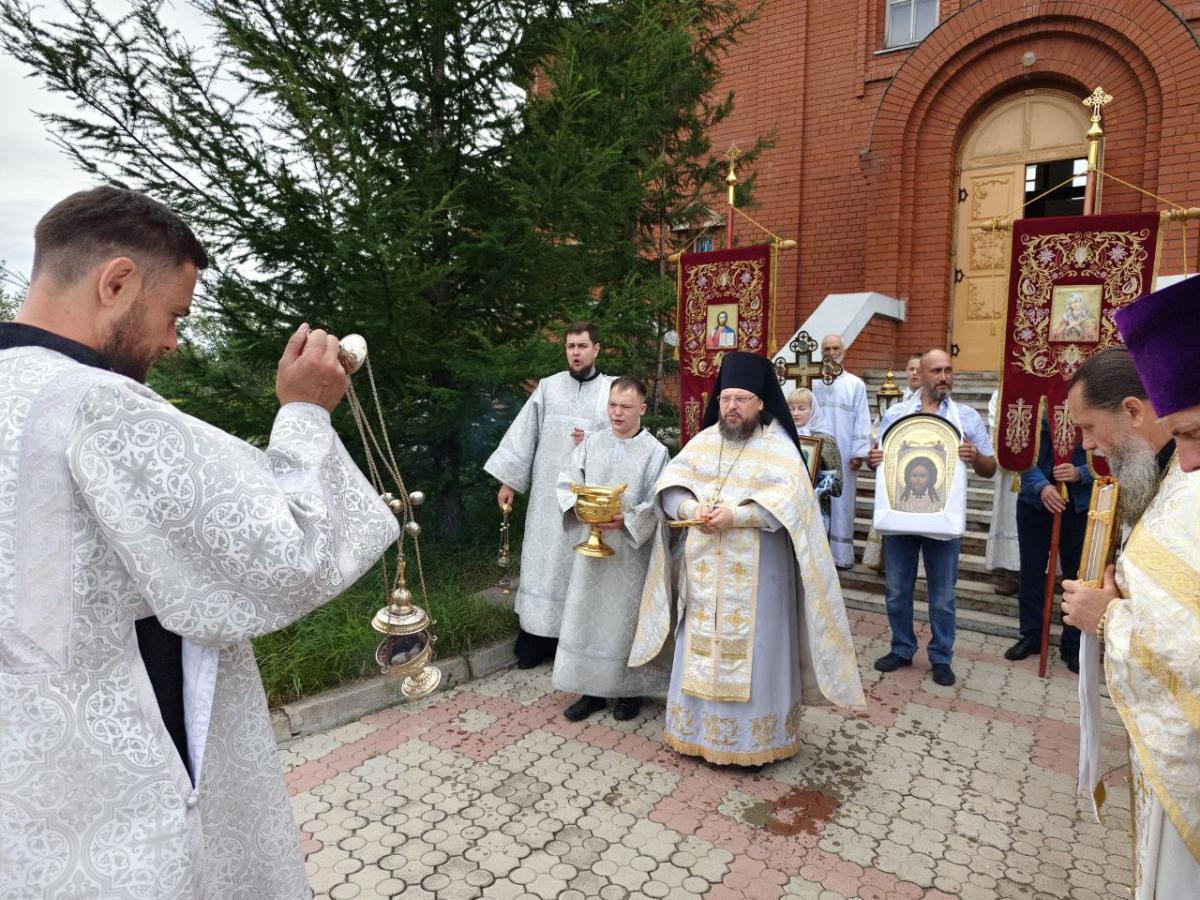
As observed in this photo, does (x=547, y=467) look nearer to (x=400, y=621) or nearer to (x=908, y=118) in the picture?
(x=400, y=621)

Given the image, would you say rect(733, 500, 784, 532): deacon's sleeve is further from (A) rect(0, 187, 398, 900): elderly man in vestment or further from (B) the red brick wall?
(B) the red brick wall

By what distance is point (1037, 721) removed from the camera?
4336mm

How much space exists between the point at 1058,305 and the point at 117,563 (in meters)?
5.49

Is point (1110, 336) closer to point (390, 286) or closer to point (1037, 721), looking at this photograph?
point (1037, 721)

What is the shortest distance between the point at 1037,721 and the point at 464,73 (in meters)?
5.85

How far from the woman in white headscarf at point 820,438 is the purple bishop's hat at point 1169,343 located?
8.67ft

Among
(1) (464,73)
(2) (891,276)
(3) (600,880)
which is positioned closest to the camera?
(3) (600,880)

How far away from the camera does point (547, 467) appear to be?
5082 millimetres

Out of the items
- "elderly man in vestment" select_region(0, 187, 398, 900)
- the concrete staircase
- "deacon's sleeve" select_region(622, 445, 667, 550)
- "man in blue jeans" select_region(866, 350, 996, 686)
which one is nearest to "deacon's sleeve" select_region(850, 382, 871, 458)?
the concrete staircase

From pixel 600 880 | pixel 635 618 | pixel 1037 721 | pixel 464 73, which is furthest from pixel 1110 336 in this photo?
pixel 464 73

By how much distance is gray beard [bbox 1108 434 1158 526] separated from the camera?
2.08 metres

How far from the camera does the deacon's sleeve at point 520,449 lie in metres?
5.14

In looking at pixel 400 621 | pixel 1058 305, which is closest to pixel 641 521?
pixel 400 621

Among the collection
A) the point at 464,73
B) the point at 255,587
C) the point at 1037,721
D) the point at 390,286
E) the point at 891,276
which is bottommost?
the point at 1037,721
